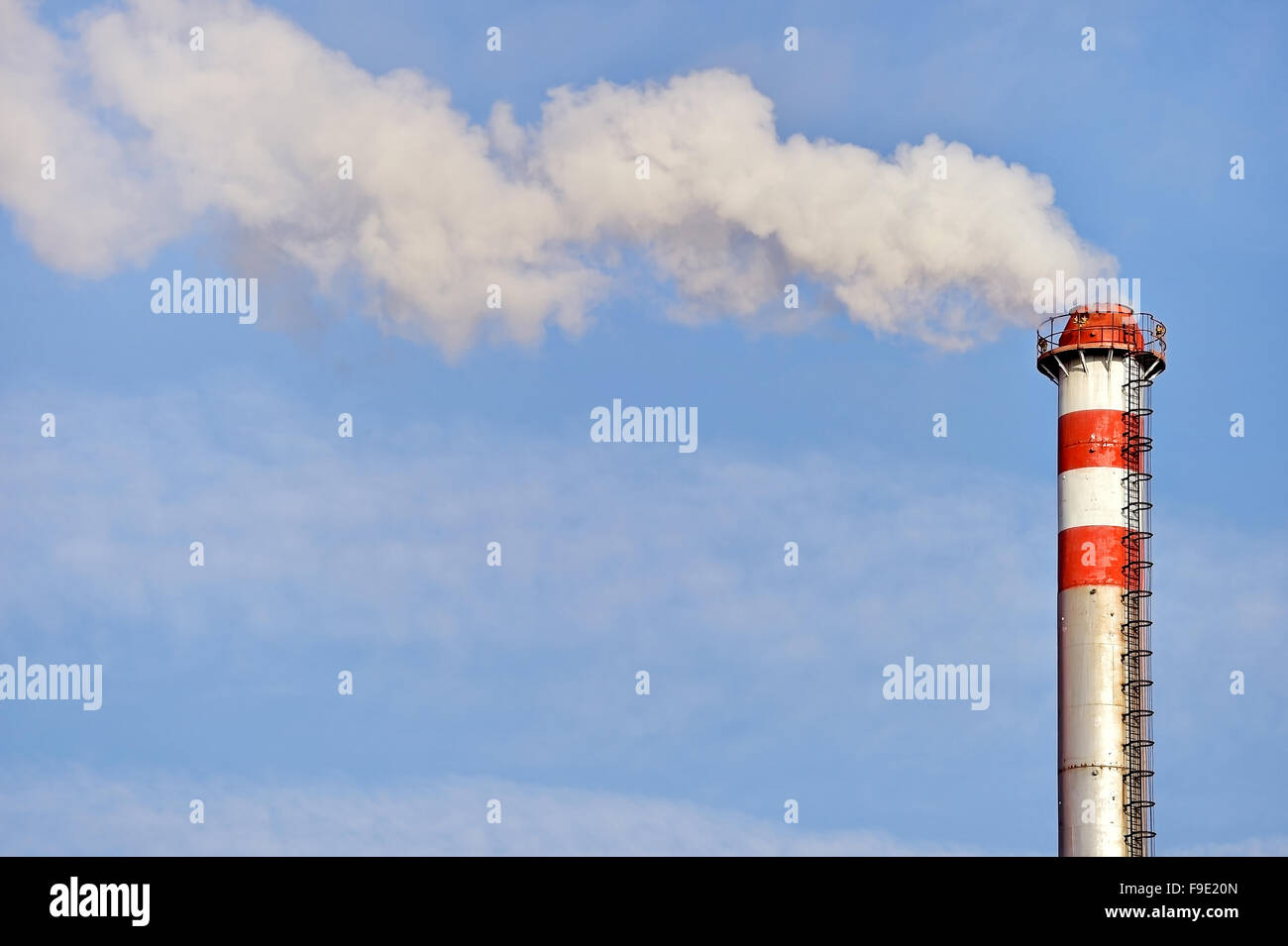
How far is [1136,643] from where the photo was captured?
70.2 meters

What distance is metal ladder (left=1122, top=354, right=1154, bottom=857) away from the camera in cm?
6919

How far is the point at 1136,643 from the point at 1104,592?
1860mm

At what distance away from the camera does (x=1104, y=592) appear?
2771 inches

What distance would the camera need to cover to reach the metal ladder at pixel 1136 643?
69.2 meters

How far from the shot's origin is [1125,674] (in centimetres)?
7006

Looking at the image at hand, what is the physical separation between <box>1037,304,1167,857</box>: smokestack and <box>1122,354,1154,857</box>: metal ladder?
0.03m

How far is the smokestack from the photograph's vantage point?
227ft

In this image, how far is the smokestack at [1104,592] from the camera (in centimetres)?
6925

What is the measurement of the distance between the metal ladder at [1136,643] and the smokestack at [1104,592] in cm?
3
